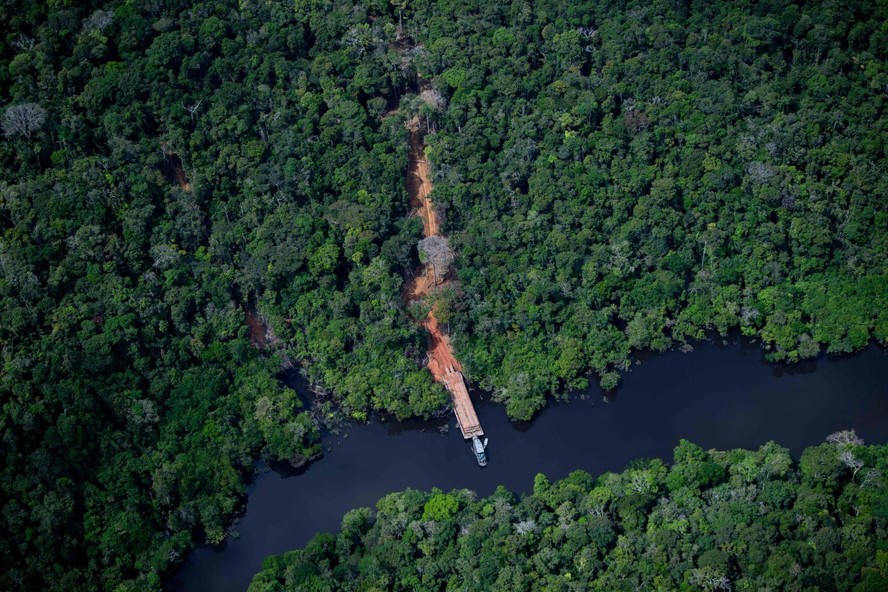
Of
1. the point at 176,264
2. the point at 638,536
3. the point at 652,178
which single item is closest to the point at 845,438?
the point at 638,536

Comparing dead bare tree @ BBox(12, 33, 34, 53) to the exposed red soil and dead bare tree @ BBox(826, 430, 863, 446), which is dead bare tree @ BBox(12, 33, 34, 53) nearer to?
the exposed red soil

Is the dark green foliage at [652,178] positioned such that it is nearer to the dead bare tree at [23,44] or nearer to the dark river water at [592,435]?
the dark river water at [592,435]

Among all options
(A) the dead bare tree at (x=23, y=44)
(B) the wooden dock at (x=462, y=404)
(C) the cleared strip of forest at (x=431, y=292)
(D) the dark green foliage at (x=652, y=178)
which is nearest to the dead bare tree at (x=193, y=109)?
(A) the dead bare tree at (x=23, y=44)

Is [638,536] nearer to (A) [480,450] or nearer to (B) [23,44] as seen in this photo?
(A) [480,450]

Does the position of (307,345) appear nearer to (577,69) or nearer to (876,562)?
(577,69)

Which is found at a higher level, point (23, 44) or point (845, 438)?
point (23, 44)

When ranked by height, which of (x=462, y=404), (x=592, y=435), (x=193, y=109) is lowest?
(x=592, y=435)
